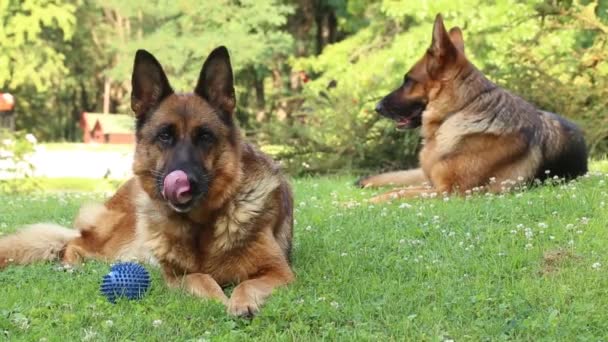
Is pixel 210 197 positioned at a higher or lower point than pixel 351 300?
higher

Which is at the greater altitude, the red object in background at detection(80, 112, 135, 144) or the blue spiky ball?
the blue spiky ball

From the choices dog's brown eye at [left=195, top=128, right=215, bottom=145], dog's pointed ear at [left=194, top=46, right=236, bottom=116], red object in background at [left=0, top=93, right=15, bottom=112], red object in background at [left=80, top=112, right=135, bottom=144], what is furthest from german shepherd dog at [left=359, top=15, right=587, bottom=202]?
red object in background at [left=80, top=112, right=135, bottom=144]

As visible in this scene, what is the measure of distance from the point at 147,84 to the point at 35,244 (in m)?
1.78

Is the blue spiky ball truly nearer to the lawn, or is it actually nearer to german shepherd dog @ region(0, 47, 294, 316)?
the lawn

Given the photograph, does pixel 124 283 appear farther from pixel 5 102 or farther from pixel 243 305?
pixel 5 102

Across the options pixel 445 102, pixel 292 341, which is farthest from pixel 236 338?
pixel 445 102

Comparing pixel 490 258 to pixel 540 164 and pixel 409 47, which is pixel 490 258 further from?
pixel 409 47

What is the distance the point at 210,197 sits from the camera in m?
5.02

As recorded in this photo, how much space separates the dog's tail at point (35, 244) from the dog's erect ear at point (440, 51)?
4.72 metres

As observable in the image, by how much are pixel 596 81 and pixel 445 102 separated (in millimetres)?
6384

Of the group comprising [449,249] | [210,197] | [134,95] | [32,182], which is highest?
[134,95]

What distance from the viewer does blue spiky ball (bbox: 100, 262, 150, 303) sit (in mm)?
4617

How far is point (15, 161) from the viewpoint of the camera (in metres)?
14.7

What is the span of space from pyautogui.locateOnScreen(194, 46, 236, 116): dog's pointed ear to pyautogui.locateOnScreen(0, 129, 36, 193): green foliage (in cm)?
1050
